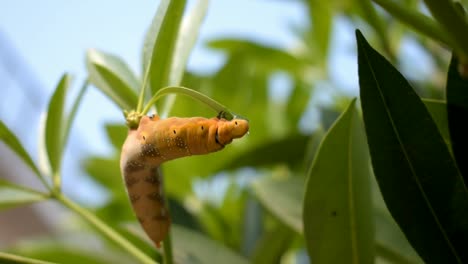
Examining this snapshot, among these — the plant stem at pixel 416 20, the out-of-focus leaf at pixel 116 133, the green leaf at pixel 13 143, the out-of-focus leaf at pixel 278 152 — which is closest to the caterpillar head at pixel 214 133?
the plant stem at pixel 416 20

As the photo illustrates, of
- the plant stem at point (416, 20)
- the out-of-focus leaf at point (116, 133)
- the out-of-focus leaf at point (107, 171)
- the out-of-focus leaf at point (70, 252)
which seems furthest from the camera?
the out-of-focus leaf at point (107, 171)

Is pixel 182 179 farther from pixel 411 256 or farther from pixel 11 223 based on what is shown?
pixel 11 223

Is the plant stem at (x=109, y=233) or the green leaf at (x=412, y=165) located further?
the plant stem at (x=109, y=233)

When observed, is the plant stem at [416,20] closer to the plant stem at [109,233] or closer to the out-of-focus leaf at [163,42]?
the out-of-focus leaf at [163,42]

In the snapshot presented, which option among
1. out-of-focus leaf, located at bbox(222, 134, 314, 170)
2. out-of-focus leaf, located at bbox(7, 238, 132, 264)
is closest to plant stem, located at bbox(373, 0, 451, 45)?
out-of-focus leaf, located at bbox(222, 134, 314, 170)

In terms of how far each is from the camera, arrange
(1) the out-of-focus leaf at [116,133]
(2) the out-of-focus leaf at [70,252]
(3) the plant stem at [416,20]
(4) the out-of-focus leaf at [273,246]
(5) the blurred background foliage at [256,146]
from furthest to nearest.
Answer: (1) the out-of-focus leaf at [116,133] < (2) the out-of-focus leaf at [70,252] < (5) the blurred background foliage at [256,146] < (4) the out-of-focus leaf at [273,246] < (3) the plant stem at [416,20]

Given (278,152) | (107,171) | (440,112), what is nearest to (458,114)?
(440,112)

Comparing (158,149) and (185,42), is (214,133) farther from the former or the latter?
(185,42)
